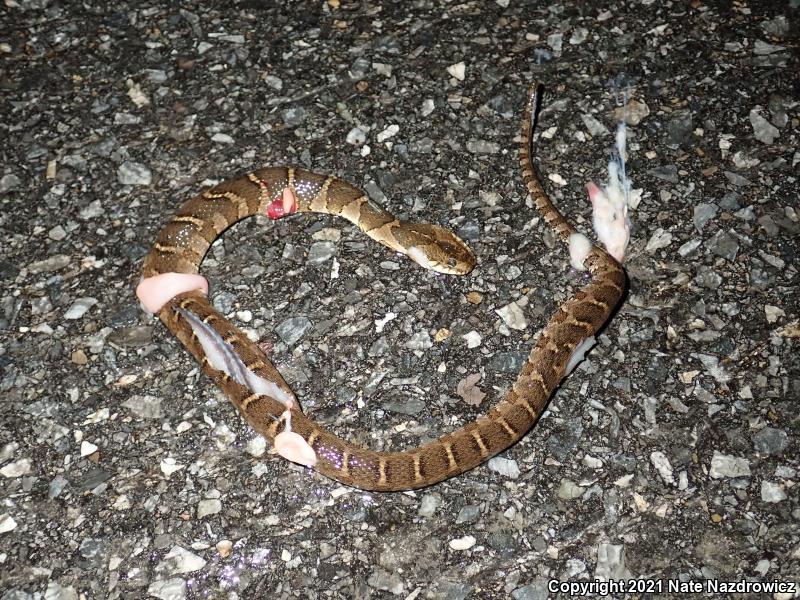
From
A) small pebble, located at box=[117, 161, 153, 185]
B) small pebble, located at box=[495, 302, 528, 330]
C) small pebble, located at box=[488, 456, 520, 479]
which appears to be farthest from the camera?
small pebble, located at box=[117, 161, 153, 185]

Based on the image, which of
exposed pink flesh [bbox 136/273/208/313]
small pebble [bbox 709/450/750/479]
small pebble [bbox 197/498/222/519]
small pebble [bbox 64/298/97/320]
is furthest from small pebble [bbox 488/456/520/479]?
small pebble [bbox 64/298/97/320]

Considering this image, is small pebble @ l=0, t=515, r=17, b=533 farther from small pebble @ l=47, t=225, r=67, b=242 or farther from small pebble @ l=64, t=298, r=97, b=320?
small pebble @ l=47, t=225, r=67, b=242

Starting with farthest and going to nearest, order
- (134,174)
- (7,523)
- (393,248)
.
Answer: (134,174), (393,248), (7,523)

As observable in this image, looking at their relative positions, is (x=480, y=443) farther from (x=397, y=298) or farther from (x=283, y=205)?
(x=283, y=205)

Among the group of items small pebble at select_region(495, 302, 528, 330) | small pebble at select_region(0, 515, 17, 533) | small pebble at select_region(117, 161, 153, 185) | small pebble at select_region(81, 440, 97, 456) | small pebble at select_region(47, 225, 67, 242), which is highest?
small pebble at select_region(117, 161, 153, 185)

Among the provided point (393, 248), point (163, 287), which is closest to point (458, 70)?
point (393, 248)

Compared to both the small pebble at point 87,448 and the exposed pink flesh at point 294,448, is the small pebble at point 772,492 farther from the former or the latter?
the small pebble at point 87,448

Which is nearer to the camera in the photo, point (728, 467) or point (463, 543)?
point (463, 543)

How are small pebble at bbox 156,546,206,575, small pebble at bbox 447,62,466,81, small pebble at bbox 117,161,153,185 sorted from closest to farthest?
small pebble at bbox 156,546,206,575
small pebble at bbox 117,161,153,185
small pebble at bbox 447,62,466,81
